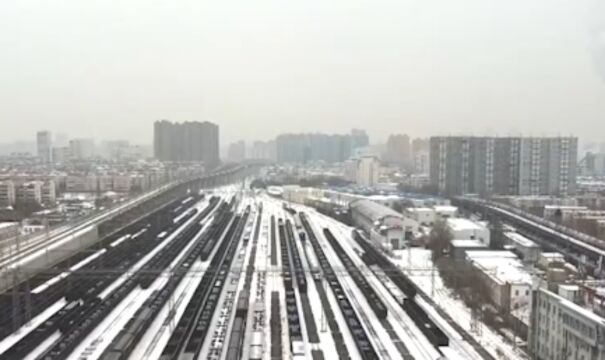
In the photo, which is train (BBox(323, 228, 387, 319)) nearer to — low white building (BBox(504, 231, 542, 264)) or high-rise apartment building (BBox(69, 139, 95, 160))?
low white building (BBox(504, 231, 542, 264))

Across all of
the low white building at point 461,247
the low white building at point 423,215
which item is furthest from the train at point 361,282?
the low white building at point 423,215

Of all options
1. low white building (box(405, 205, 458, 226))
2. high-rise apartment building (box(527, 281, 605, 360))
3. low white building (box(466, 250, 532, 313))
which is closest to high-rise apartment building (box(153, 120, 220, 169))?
low white building (box(405, 205, 458, 226))

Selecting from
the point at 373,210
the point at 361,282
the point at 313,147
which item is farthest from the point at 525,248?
the point at 313,147

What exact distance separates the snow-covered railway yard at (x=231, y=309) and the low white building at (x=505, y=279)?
2.04 ft

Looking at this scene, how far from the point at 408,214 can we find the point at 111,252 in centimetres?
563

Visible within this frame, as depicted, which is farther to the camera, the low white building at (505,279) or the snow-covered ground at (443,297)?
the low white building at (505,279)

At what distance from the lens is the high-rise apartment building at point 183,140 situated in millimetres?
22828

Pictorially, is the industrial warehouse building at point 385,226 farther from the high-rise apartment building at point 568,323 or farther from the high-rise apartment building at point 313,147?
the high-rise apartment building at point 313,147

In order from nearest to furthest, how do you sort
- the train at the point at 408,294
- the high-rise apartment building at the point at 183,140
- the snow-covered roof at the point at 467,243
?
the train at the point at 408,294 < the snow-covered roof at the point at 467,243 < the high-rise apartment building at the point at 183,140

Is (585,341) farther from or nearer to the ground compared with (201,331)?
farther from the ground

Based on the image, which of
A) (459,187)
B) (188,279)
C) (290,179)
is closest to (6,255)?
(188,279)

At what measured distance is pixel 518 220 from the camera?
34.7 feet

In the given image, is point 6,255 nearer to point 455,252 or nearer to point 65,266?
point 65,266

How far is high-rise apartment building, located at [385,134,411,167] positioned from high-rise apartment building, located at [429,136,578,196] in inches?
400
